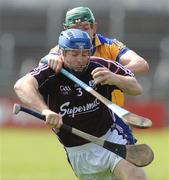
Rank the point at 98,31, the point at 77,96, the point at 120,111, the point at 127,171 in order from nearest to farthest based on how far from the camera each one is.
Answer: the point at 120,111
the point at 127,171
the point at 77,96
the point at 98,31

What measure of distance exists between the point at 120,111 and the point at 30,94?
948mm

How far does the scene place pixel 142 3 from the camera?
4000cm

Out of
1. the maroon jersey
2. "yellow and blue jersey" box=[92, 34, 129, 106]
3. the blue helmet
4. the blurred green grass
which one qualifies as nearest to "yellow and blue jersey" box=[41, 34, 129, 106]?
"yellow and blue jersey" box=[92, 34, 129, 106]

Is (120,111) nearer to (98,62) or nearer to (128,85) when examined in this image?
(128,85)

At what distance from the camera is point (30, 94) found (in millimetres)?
8758

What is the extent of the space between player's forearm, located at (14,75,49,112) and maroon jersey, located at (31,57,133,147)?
0.46ft

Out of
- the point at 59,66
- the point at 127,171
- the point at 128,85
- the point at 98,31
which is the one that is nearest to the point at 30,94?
the point at 59,66

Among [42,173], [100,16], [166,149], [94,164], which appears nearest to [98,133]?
[94,164]

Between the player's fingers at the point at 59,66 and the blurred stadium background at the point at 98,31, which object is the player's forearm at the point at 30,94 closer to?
the player's fingers at the point at 59,66

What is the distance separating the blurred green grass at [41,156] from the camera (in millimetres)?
17422

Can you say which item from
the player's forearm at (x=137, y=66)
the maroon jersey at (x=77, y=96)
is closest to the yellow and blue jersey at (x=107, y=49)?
the player's forearm at (x=137, y=66)

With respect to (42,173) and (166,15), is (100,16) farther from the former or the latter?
(42,173)

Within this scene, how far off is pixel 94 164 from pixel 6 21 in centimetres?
3086

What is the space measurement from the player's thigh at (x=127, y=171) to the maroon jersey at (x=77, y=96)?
1.54 feet
